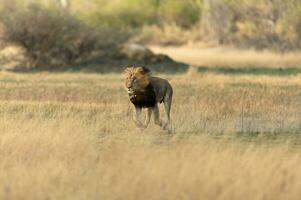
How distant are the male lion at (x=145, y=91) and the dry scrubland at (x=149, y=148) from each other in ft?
1.10

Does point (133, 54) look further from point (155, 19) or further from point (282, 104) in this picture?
point (155, 19)

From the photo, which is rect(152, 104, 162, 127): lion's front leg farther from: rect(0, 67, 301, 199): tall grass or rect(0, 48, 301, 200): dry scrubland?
rect(0, 48, 301, 200): dry scrubland

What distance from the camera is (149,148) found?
1203 centimetres

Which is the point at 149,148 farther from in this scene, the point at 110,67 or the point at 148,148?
the point at 110,67

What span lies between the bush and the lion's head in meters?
19.2

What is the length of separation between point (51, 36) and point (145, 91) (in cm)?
2020

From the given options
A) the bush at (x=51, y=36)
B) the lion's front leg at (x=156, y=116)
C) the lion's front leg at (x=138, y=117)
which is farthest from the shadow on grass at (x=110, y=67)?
the lion's front leg at (x=138, y=117)

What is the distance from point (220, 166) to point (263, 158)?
79cm

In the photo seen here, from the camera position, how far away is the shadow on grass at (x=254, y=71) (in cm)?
3080

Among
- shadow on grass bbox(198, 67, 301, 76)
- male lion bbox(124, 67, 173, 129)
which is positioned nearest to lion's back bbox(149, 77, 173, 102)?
male lion bbox(124, 67, 173, 129)

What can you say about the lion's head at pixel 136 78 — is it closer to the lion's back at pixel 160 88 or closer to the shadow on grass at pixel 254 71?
the lion's back at pixel 160 88

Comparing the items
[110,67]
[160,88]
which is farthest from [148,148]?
[110,67]

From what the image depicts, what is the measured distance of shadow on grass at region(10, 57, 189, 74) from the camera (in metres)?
32.2

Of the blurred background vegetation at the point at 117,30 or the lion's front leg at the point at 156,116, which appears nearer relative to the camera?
the lion's front leg at the point at 156,116
